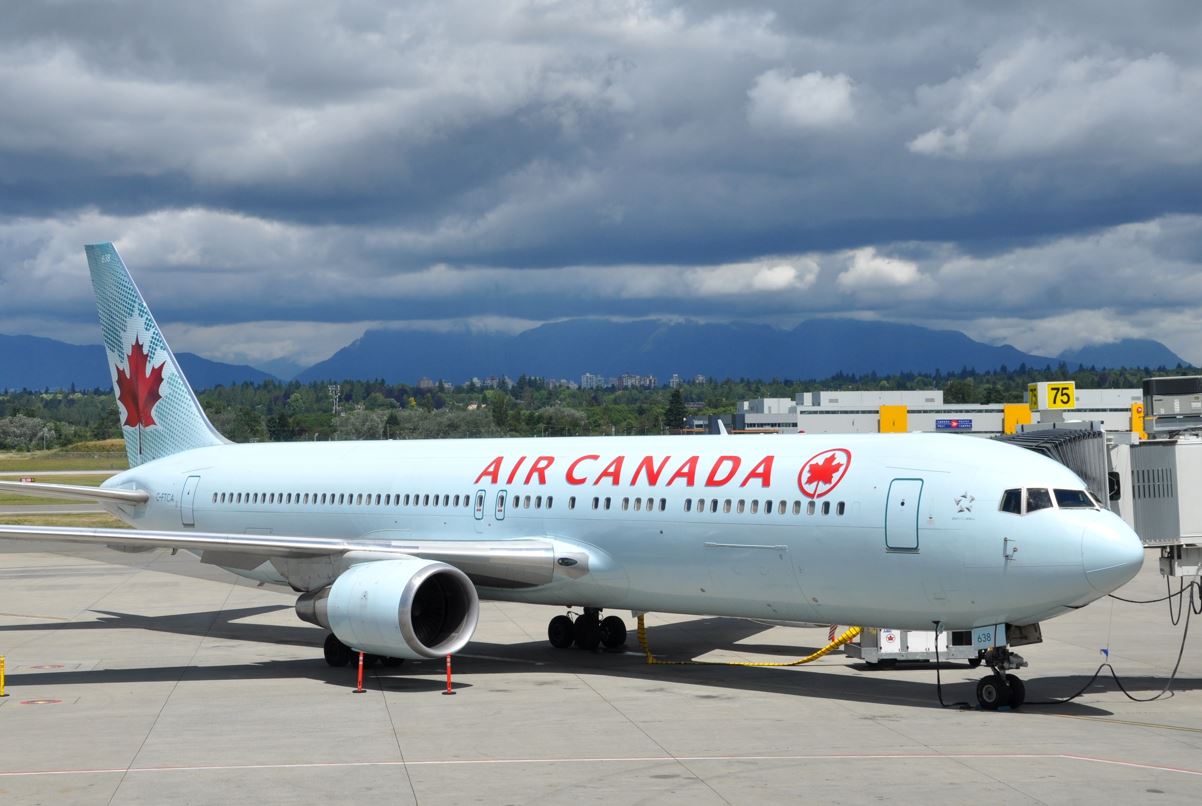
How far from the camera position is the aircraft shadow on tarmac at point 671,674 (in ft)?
73.7

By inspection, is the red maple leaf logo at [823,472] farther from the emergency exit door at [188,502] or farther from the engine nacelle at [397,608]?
the emergency exit door at [188,502]

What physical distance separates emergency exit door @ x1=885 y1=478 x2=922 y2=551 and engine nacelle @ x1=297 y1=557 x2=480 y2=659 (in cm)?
765

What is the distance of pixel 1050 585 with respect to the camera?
19.5 m

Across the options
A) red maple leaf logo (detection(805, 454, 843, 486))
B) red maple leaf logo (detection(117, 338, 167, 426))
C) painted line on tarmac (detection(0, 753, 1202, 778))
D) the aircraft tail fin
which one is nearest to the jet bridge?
red maple leaf logo (detection(805, 454, 843, 486))

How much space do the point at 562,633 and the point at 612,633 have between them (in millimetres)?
1080

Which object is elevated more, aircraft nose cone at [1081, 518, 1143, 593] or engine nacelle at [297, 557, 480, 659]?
aircraft nose cone at [1081, 518, 1143, 593]

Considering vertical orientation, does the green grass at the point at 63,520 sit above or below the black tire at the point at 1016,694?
above


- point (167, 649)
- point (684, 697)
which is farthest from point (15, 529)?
point (684, 697)

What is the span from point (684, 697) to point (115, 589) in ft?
80.3

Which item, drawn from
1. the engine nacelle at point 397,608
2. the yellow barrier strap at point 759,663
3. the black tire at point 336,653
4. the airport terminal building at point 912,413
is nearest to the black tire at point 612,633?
the yellow barrier strap at point 759,663

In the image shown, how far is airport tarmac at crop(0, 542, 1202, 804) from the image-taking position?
1561 cm

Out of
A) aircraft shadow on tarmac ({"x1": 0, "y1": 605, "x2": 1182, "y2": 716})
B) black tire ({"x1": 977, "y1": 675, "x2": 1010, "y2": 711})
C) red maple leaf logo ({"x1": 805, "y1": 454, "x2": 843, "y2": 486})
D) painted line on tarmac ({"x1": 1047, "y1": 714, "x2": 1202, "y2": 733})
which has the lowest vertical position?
painted line on tarmac ({"x1": 1047, "y1": 714, "x2": 1202, "y2": 733})

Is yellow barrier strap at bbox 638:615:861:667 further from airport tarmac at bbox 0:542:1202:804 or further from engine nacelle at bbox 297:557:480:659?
engine nacelle at bbox 297:557:480:659

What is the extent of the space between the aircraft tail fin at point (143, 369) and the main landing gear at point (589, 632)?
40.6ft
